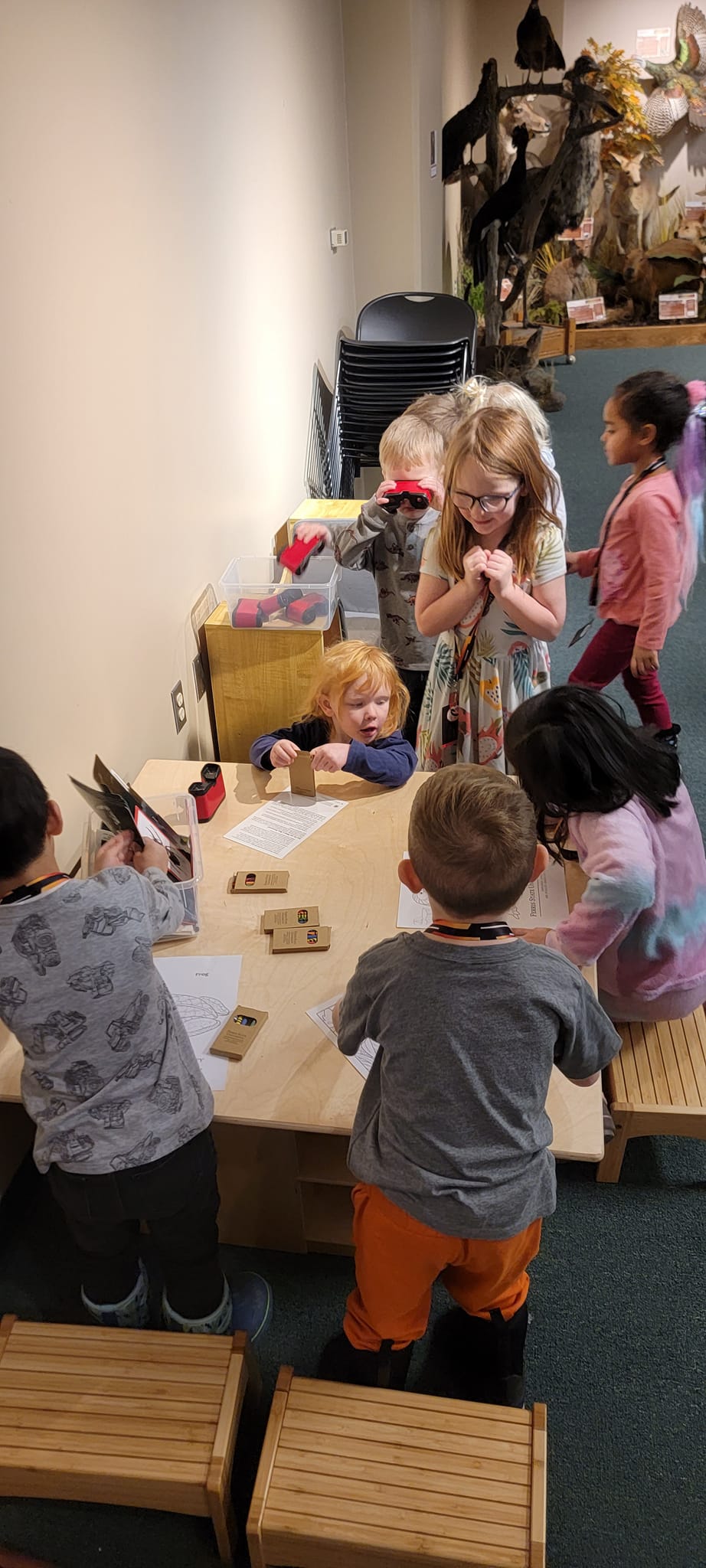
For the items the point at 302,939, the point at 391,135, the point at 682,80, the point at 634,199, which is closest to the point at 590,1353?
the point at 302,939

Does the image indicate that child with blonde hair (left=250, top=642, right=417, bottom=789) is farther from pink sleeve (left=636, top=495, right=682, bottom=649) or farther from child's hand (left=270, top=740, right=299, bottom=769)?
pink sleeve (left=636, top=495, right=682, bottom=649)

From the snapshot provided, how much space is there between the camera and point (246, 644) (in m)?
2.74

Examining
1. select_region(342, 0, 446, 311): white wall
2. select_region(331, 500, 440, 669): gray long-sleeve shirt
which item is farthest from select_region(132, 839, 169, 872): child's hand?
select_region(342, 0, 446, 311): white wall

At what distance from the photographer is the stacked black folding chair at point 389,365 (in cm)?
395

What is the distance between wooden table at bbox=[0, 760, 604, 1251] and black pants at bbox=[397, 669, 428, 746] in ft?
2.26

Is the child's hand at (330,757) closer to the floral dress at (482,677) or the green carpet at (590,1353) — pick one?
the floral dress at (482,677)

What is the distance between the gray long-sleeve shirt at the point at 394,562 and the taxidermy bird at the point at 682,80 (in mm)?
7041

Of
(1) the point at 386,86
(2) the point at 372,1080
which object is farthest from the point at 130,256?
(1) the point at 386,86

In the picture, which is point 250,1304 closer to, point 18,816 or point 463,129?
point 18,816

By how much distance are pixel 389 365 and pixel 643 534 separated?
1720mm

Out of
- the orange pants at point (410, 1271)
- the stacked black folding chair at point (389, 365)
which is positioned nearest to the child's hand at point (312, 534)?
the stacked black folding chair at point (389, 365)

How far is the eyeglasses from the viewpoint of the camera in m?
2.04

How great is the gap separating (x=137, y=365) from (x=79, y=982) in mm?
1546

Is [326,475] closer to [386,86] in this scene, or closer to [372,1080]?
[386,86]
